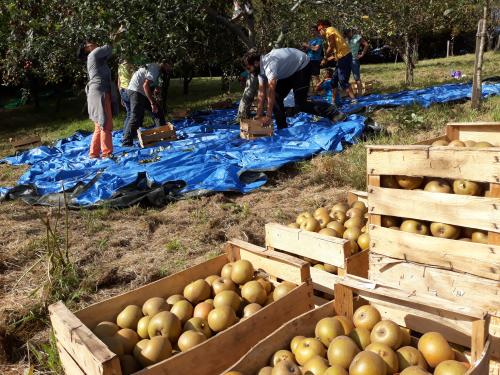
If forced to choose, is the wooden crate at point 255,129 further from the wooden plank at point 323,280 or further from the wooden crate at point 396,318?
the wooden crate at point 396,318

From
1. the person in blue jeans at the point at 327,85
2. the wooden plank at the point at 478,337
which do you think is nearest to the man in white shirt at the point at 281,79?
the person in blue jeans at the point at 327,85

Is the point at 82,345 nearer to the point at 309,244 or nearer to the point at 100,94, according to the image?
the point at 309,244

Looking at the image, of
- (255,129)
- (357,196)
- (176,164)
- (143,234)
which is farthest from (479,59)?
(143,234)

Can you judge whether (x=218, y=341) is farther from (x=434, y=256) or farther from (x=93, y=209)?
(x=93, y=209)

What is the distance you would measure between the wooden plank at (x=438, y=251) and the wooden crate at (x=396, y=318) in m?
0.52

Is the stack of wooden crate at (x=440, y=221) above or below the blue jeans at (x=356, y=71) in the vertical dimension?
below

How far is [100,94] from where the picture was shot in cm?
788

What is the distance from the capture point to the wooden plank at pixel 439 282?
A: 253cm

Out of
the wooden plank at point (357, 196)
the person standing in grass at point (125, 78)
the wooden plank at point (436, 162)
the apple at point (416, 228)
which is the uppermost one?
the person standing in grass at point (125, 78)

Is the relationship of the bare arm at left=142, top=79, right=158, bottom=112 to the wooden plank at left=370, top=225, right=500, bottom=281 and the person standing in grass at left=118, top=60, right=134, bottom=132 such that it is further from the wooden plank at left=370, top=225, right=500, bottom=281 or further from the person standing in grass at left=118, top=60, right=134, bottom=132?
the wooden plank at left=370, top=225, right=500, bottom=281

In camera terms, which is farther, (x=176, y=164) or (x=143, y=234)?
(x=176, y=164)

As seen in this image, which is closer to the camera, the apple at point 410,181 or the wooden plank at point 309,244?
the apple at point 410,181

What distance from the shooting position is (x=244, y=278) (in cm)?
287

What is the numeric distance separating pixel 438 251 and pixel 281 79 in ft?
19.4
